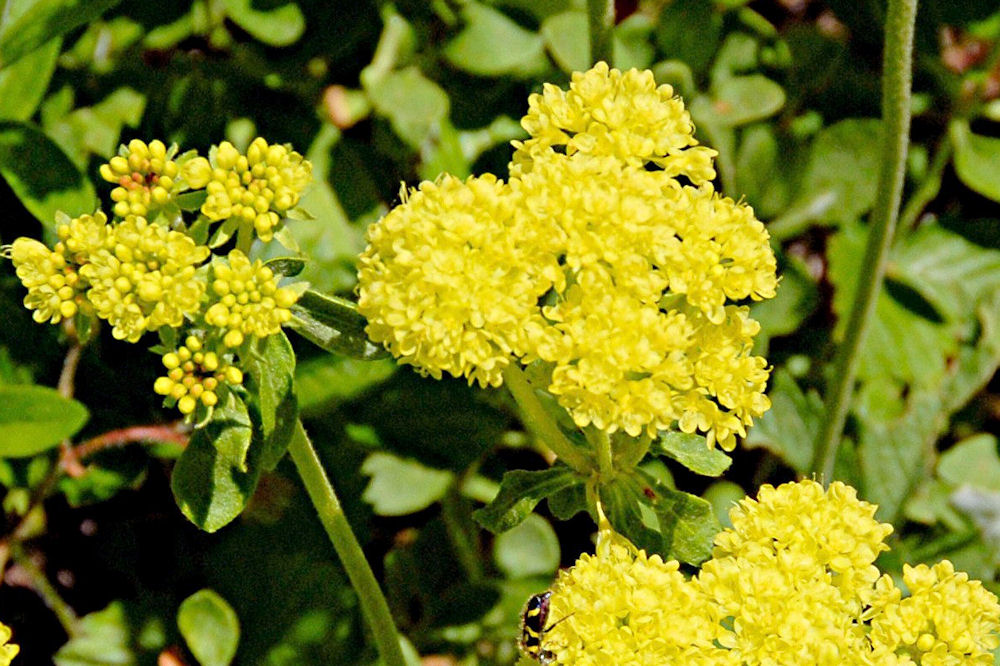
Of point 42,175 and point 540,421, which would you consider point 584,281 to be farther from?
point 42,175

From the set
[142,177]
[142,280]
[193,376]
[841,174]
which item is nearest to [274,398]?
[193,376]

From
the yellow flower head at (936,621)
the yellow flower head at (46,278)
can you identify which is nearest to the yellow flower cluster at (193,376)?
the yellow flower head at (46,278)

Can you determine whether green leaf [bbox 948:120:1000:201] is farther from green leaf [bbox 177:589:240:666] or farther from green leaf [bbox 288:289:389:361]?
green leaf [bbox 177:589:240:666]

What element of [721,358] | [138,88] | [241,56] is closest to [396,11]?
[241,56]

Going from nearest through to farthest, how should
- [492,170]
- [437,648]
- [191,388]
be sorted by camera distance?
[191,388] < [437,648] < [492,170]

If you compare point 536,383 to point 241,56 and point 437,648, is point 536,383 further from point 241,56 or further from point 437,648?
point 241,56
